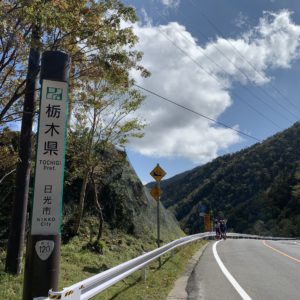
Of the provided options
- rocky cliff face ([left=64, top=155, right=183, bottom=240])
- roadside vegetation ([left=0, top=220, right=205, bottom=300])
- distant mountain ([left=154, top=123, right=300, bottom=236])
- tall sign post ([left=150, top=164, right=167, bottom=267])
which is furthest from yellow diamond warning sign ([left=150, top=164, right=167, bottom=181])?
distant mountain ([left=154, top=123, right=300, bottom=236])

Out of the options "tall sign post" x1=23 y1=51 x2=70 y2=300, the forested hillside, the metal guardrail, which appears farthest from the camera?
the forested hillside

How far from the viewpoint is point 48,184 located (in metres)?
5.72

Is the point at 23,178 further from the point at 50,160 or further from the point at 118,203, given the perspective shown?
the point at 118,203

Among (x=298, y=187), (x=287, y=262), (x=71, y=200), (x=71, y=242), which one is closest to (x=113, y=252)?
(x=71, y=242)

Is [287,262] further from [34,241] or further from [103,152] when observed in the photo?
[34,241]

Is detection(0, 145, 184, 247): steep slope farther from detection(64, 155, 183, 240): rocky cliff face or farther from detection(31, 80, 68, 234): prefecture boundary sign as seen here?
detection(31, 80, 68, 234): prefecture boundary sign

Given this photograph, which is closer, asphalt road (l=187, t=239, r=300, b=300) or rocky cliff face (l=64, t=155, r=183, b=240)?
asphalt road (l=187, t=239, r=300, b=300)

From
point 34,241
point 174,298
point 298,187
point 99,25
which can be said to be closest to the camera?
point 34,241

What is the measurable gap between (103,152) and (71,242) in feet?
15.9

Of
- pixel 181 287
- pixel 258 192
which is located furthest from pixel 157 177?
pixel 258 192

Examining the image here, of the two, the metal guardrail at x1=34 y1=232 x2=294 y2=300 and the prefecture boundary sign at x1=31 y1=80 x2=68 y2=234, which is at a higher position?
the prefecture boundary sign at x1=31 y1=80 x2=68 y2=234

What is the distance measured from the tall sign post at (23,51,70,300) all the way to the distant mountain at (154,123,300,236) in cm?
7369

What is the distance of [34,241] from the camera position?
5590mm

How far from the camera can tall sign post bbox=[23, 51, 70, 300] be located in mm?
5578
